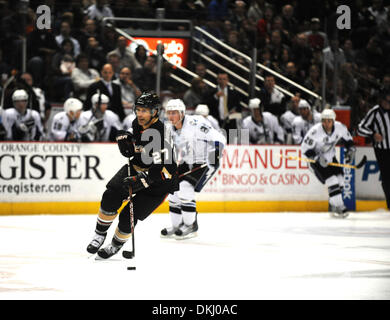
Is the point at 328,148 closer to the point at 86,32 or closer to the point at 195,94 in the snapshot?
the point at 195,94

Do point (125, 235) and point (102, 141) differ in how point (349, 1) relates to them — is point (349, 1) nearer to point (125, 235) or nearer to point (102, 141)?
point (102, 141)

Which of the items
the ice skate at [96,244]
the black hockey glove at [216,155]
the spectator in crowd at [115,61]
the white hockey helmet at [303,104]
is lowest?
the ice skate at [96,244]

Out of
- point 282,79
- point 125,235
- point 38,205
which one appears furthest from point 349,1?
point 125,235

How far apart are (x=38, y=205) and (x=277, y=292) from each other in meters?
6.74

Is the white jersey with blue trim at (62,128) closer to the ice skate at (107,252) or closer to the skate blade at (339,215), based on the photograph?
the skate blade at (339,215)

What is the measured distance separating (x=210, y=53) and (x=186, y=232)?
18.4 feet

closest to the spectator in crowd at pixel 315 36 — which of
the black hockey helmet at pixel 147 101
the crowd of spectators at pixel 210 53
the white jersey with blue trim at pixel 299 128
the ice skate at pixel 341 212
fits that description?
the crowd of spectators at pixel 210 53

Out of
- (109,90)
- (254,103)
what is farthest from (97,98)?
(254,103)

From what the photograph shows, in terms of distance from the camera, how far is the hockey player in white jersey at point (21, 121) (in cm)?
1227

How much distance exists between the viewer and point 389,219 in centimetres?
1253

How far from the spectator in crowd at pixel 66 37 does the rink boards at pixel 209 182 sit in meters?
1.59

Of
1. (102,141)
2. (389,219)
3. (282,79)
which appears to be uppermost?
(282,79)

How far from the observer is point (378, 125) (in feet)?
42.5

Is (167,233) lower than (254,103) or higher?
lower
